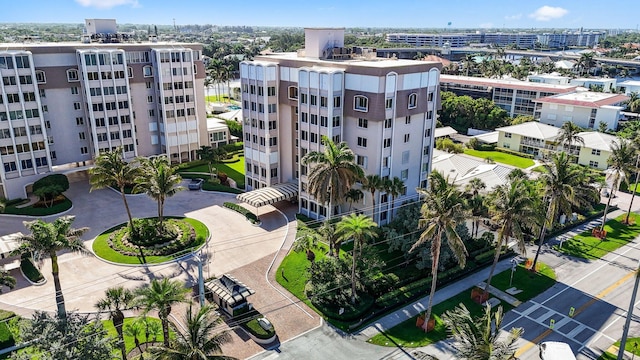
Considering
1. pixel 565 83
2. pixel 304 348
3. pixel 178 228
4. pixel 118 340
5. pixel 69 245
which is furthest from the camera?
pixel 565 83

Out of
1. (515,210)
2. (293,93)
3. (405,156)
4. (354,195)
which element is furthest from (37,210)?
(515,210)

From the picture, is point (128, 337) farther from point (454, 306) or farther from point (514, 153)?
Result: point (514, 153)

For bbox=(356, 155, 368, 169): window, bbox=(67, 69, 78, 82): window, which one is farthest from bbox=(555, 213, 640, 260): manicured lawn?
bbox=(67, 69, 78, 82): window

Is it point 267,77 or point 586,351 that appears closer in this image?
point 586,351

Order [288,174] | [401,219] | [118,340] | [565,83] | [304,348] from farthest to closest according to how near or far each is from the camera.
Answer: [565,83], [288,174], [401,219], [304,348], [118,340]

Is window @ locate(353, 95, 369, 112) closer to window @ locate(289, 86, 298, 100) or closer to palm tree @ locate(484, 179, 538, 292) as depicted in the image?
window @ locate(289, 86, 298, 100)

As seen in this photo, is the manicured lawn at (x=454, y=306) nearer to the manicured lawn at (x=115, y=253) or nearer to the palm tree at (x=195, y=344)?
the palm tree at (x=195, y=344)

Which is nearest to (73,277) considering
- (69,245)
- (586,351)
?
(69,245)

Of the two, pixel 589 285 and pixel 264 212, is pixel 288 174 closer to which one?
pixel 264 212

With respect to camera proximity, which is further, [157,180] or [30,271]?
[157,180]
